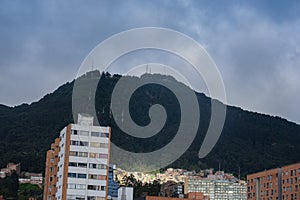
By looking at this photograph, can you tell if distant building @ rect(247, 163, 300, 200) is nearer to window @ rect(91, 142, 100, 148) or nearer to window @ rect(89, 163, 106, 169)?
window @ rect(89, 163, 106, 169)

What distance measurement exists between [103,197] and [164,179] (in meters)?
54.9

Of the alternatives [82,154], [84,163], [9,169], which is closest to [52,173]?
[84,163]

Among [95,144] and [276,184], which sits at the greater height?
[95,144]

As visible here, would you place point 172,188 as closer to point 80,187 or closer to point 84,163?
point 84,163

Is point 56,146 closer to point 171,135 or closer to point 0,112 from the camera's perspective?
point 171,135

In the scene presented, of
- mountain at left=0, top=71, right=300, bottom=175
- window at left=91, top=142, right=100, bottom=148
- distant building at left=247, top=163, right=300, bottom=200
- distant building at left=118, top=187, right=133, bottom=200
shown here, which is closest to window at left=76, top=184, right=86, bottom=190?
window at left=91, top=142, right=100, bottom=148

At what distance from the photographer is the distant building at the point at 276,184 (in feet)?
186

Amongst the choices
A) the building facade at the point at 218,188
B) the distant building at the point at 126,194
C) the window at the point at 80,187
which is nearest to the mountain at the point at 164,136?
the building facade at the point at 218,188

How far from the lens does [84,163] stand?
45969mm

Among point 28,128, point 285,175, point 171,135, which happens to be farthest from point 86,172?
point 28,128

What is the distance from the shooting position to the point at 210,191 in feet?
327

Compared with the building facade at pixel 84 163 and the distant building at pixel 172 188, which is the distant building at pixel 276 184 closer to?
the building facade at pixel 84 163

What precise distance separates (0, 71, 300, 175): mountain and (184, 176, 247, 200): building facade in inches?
278

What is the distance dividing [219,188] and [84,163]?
5750cm
